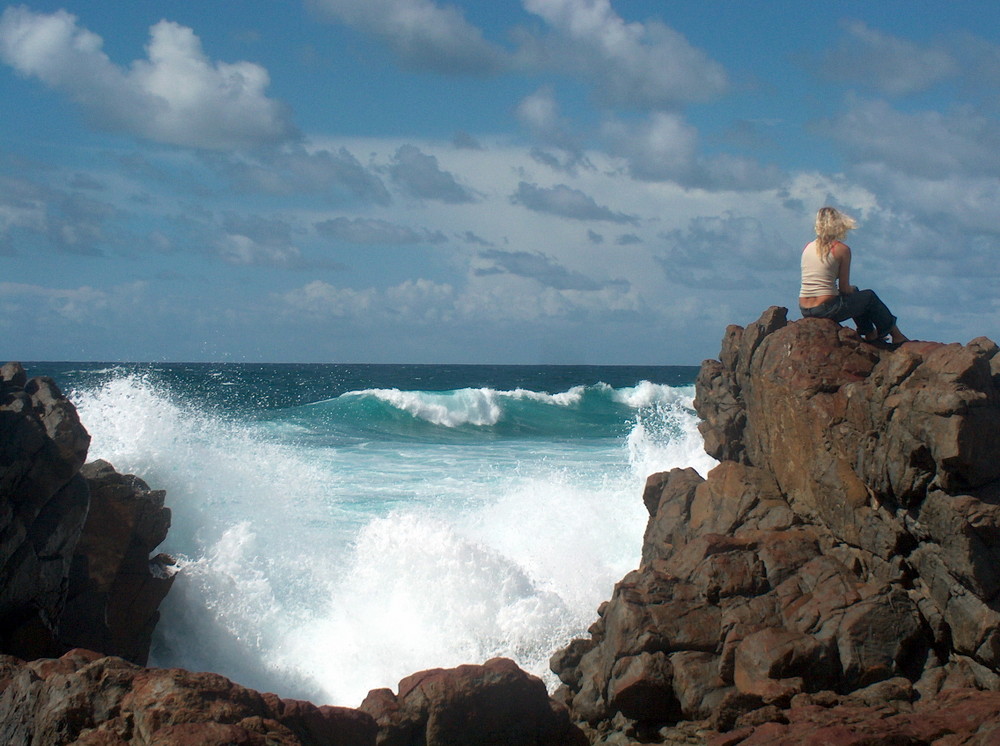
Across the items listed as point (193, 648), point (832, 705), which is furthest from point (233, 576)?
point (832, 705)

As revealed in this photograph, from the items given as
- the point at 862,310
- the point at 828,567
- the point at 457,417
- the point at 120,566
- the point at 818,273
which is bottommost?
the point at 120,566

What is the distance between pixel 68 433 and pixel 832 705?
6592 mm

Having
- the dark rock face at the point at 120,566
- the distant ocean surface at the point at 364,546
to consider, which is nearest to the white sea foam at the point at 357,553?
Result: the distant ocean surface at the point at 364,546

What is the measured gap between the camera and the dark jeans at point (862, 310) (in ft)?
25.6

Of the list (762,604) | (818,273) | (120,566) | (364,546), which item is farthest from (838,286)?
(120,566)

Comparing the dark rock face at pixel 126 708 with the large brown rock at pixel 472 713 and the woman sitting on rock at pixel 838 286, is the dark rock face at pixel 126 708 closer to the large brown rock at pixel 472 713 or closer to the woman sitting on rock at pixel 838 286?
the large brown rock at pixel 472 713

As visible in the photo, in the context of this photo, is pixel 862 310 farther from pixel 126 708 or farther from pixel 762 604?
pixel 126 708

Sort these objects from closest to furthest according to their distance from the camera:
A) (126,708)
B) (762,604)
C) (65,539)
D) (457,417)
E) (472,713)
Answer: (126,708)
(472,713)
(762,604)
(65,539)
(457,417)

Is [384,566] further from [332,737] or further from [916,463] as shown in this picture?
[916,463]

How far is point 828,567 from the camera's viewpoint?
6.80 metres

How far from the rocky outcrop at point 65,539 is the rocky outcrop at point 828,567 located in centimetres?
445

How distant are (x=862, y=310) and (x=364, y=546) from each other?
7320 millimetres

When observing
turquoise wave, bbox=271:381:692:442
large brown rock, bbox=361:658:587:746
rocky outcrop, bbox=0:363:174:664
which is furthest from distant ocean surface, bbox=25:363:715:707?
turquoise wave, bbox=271:381:692:442

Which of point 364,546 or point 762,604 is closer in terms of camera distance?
point 762,604
